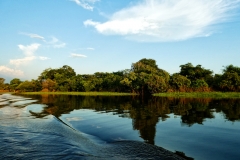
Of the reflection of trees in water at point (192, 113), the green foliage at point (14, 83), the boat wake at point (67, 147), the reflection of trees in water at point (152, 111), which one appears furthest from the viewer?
the green foliage at point (14, 83)

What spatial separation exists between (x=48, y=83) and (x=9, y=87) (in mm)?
30221

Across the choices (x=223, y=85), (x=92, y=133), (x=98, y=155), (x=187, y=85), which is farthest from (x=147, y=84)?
(x=98, y=155)

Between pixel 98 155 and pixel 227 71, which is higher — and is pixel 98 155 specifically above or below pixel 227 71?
below

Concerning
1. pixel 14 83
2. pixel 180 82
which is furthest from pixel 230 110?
pixel 14 83

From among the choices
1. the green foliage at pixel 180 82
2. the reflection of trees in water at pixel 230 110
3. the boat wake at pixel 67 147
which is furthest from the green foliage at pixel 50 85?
the boat wake at pixel 67 147

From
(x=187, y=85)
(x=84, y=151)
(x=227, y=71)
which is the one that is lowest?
(x=84, y=151)

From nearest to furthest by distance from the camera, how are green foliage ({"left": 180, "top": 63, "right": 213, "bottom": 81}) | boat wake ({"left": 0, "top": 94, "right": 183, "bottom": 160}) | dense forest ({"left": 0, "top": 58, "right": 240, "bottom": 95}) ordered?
boat wake ({"left": 0, "top": 94, "right": 183, "bottom": 160}) → dense forest ({"left": 0, "top": 58, "right": 240, "bottom": 95}) → green foliage ({"left": 180, "top": 63, "right": 213, "bottom": 81})

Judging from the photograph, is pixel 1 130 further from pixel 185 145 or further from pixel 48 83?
pixel 48 83

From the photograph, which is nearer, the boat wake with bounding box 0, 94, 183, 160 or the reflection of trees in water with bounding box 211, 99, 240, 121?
the boat wake with bounding box 0, 94, 183, 160

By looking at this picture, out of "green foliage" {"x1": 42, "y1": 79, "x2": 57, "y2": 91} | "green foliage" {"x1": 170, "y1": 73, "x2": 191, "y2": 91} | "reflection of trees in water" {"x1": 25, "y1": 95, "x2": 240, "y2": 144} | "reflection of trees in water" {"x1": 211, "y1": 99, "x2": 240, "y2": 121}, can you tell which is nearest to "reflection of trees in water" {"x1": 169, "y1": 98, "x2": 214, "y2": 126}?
"reflection of trees in water" {"x1": 25, "y1": 95, "x2": 240, "y2": 144}

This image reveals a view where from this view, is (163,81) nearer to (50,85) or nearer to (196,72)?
(196,72)

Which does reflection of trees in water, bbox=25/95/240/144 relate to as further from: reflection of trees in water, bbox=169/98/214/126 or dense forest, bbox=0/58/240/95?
dense forest, bbox=0/58/240/95

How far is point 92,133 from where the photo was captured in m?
7.65

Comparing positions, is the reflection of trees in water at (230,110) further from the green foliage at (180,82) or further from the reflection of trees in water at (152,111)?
the green foliage at (180,82)
